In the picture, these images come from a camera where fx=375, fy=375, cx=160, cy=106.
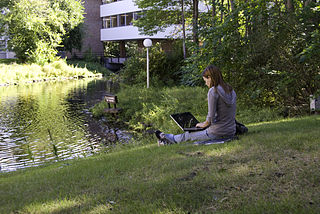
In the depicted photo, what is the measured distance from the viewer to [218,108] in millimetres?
6910

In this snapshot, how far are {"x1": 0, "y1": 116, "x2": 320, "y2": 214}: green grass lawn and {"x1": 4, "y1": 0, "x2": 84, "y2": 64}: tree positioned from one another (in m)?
35.6

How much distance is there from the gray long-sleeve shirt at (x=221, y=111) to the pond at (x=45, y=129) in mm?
3511

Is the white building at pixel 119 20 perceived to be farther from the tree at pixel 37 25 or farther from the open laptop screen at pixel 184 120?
the open laptop screen at pixel 184 120

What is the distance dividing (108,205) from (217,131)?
Answer: 345cm

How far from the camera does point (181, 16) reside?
24.2m

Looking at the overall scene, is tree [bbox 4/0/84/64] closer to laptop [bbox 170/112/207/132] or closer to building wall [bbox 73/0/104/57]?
building wall [bbox 73/0/104/57]

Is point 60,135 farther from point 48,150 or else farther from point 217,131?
point 217,131

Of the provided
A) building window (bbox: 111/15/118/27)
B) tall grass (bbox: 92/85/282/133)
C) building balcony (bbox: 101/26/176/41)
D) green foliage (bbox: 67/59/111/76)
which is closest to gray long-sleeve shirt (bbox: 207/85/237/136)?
tall grass (bbox: 92/85/282/133)

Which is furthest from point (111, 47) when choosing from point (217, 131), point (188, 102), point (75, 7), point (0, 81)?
point (217, 131)

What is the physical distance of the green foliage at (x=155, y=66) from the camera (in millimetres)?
22422

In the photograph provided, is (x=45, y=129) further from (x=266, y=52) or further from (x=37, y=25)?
(x=37, y=25)

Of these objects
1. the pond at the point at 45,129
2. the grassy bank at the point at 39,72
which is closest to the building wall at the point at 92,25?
the grassy bank at the point at 39,72

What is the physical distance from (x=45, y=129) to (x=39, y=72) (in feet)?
84.0

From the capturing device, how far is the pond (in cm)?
1022
